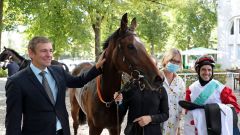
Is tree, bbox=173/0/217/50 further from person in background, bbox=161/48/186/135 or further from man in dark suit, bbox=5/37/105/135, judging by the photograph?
man in dark suit, bbox=5/37/105/135

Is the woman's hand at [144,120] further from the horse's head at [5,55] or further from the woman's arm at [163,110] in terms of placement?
the horse's head at [5,55]

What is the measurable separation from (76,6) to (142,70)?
43.8 feet

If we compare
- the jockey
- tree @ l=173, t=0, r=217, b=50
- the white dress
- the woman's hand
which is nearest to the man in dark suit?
the woman's hand

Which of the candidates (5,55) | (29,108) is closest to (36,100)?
(29,108)

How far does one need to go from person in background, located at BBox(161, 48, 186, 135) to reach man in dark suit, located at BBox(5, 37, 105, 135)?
1.57 metres

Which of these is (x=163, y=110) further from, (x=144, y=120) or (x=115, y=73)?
(x=115, y=73)

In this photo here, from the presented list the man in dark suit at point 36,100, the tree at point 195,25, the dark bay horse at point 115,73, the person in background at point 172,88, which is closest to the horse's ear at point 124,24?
the dark bay horse at point 115,73

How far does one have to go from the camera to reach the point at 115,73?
398 cm

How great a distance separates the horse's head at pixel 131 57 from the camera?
3.40m

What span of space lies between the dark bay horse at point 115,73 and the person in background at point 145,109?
183 millimetres

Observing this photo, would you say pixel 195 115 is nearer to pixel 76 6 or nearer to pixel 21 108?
pixel 21 108

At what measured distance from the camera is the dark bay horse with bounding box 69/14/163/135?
3475 millimetres

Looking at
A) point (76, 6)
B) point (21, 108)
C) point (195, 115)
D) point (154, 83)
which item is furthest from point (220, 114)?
point (76, 6)

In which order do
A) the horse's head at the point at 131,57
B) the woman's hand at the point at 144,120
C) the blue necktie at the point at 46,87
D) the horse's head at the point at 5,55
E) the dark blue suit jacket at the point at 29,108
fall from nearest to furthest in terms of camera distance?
1. the dark blue suit jacket at the point at 29,108
2. the blue necktie at the point at 46,87
3. the horse's head at the point at 131,57
4. the woman's hand at the point at 144,120
5. the horse's head at the point at 5,55
